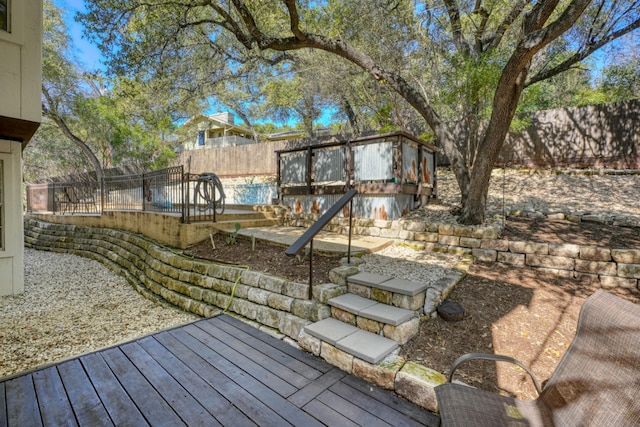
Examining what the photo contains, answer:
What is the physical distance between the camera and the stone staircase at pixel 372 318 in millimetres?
2629

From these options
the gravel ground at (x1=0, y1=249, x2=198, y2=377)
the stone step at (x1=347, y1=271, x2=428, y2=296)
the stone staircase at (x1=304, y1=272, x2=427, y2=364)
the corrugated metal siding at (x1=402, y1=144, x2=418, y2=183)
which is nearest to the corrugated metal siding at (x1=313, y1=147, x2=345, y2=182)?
the corrugated metal siding at (x1=402, y1=144, x2=418, y2=183)

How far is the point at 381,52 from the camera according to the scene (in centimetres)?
742

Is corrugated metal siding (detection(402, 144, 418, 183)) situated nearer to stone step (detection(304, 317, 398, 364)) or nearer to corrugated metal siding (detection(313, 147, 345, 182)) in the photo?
corrugated metal siding (detection(313, 147, 345, 182))

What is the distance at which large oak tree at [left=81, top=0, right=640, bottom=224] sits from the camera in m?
4.74

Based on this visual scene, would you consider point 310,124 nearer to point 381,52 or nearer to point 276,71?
point 276,71

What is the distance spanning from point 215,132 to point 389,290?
26.4 meters

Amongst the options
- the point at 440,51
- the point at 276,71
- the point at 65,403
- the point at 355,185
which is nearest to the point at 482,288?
the point at 355,185

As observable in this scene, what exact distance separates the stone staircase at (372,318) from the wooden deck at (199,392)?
251 millimetres

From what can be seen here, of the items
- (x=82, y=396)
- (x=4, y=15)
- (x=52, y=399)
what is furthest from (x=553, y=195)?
(x=4, y=15)

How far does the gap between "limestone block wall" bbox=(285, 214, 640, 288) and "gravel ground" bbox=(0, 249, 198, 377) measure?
3.59 meters

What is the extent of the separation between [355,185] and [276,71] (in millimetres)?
8436

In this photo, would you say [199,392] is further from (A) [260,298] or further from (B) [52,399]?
(A) [260,298]

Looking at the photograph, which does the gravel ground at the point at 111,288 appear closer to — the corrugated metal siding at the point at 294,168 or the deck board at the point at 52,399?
the deck board at the point at 52,399

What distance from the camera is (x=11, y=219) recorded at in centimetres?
498
